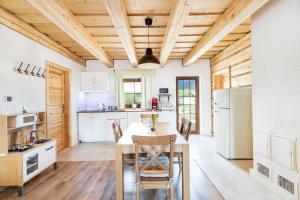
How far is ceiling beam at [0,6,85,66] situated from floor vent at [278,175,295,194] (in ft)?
14.7

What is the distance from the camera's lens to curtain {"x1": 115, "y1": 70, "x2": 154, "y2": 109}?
6910mm

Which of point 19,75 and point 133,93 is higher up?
point 19,75

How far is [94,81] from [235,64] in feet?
13.8

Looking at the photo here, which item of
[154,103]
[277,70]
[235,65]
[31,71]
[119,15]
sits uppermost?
[119,15]

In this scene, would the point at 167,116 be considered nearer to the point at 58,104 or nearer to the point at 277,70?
the point at 58,104

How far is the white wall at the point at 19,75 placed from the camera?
311cm

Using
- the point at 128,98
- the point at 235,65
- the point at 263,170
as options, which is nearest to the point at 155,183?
the point at 263,170

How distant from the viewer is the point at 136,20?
354 centimetres

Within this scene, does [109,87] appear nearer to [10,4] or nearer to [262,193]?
[10,4]

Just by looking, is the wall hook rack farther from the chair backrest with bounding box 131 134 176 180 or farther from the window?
the window

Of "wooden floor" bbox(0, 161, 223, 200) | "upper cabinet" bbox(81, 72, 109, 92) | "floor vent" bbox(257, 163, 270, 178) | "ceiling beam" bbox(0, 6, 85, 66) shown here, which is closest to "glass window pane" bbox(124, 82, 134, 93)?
"upper cabinet" bbox(81, 72, 109, 92)

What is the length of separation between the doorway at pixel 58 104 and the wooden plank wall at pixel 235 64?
4399 millimetres

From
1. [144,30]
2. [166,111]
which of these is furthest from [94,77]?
[144,30]

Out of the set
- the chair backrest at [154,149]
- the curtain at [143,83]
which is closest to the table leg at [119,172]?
the chair backrest at [154,149]
